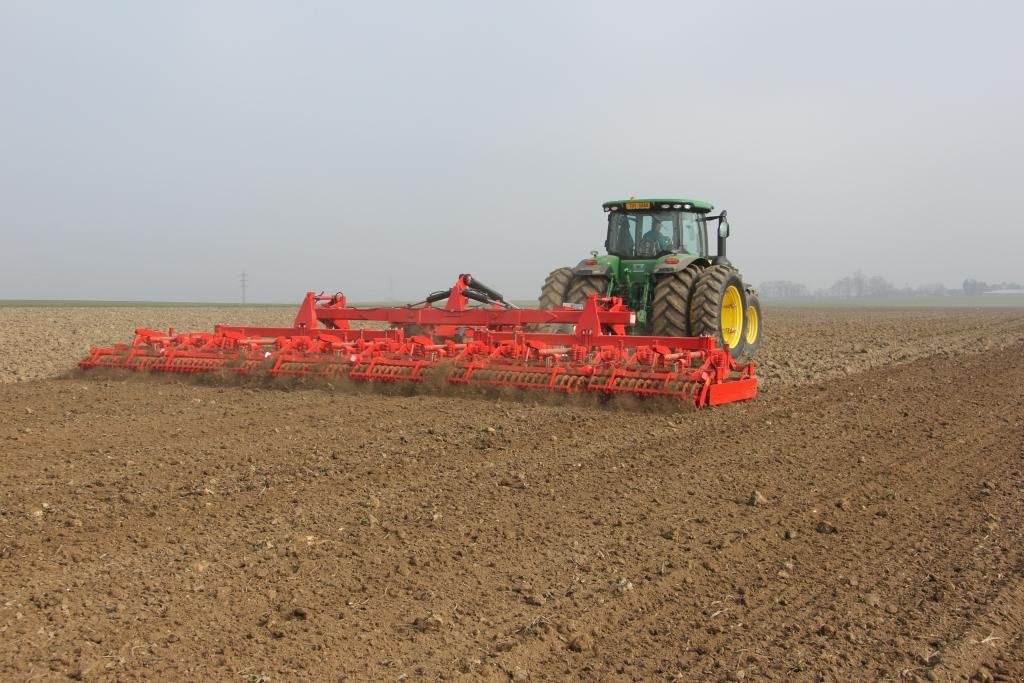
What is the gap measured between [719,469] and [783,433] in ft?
4.27

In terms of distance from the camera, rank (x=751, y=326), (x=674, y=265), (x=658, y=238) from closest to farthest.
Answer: (x=674, y=265) < (x=658, y=238) < (x=751, y=326)

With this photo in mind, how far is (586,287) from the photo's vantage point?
415 inches

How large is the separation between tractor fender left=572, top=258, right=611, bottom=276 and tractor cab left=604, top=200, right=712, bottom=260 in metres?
0.67

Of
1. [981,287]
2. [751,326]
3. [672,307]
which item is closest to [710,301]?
[672,307]

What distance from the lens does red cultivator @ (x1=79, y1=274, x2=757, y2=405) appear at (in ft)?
25.0

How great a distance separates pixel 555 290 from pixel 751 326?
Answer: 8.68ft

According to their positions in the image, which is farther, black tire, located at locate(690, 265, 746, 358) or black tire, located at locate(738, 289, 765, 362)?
black tire, located at locate(738, 289, 765, 362)

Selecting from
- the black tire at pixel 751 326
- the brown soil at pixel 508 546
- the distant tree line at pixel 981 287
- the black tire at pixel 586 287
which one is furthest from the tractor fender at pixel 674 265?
the distant tree line at pixel 981 287

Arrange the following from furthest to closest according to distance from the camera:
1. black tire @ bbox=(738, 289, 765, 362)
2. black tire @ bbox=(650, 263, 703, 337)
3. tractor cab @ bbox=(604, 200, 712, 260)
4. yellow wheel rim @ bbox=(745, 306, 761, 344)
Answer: yellow wheel rim @ bbox=(745, 306, 761, 344) → black tire @ bbox=(738, 289, 765, 362) → tractor cab @ bbox=(604, 200, 712, 260) → black tire @ bbox=(650, 263, 703, 337)

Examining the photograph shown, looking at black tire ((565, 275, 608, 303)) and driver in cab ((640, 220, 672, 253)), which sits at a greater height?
driver in cab ((640, 220, 672, 253))

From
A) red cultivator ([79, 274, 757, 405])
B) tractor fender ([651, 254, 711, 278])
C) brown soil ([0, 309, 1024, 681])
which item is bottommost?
brown soil ([0, 309, 1024, 681])

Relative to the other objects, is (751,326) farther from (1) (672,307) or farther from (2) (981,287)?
(2) (981,287)

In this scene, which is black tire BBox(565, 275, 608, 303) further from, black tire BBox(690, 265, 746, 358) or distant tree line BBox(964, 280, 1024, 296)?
distant tree line BBox(964, 280, 1024, 296)

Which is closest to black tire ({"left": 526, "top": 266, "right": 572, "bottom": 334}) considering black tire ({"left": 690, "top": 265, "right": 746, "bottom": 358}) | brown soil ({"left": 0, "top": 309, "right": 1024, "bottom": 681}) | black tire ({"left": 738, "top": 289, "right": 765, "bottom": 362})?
black tire ({"left": 690, "top": 265, "right": 746, "bottom": 358})
